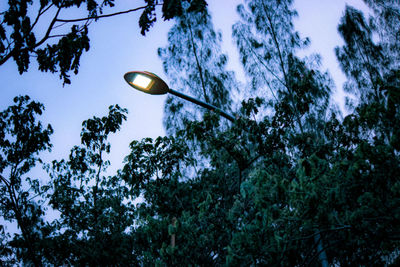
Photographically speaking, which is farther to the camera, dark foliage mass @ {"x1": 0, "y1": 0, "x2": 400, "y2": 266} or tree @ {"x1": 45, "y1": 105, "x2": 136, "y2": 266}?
tree @ {"x1": 45, "y1": 105, "x2": 136, "y2": 266}

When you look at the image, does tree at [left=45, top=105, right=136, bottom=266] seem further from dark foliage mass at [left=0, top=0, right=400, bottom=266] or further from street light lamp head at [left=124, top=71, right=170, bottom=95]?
street light lamp head at [left=124, top=71, right=170, bottom=95]

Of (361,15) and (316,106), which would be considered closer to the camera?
(316,106)

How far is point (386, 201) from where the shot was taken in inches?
122

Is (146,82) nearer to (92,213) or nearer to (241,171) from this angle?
(241,171)

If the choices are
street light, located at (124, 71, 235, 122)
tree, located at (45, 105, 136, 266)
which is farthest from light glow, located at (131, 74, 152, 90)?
tree, located at (45, 105, 136, 266)

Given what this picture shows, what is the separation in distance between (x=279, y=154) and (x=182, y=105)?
7.85m

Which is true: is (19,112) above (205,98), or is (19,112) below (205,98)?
below

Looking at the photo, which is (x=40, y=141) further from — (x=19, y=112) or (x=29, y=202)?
(x=29, y=202)

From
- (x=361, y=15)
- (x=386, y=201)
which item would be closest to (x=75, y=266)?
(x=386, y=201)

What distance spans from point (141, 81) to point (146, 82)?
80mm

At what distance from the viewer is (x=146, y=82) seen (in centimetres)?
429

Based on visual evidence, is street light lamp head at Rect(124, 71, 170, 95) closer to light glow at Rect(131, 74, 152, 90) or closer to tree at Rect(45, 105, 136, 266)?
light glow at Rect(131, 74, 152, 90)

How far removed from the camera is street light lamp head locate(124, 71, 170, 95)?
4188 millimetres

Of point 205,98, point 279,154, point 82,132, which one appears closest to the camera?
point 279,154
